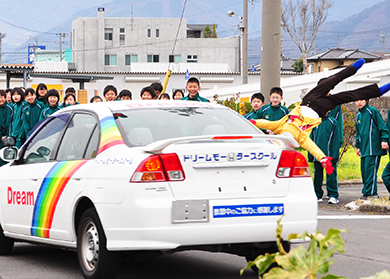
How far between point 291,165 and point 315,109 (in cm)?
528

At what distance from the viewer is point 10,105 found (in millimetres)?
15125

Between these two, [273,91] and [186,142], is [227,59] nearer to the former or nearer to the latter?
[273,91]

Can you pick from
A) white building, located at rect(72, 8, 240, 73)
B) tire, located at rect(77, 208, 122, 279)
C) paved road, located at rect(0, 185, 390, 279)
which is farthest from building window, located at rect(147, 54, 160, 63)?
tire, located at rect(77, 208, 122, 279)

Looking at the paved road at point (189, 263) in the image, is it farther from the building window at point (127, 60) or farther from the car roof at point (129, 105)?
the building window at point (127, 60)

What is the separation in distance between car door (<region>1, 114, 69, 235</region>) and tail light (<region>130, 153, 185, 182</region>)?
5.10ft

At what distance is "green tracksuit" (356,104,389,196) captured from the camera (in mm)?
12016

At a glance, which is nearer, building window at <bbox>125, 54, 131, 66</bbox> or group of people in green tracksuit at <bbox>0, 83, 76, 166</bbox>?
group of people in green tracksuit at <bbox>0, 83, 76, 166</bbox>

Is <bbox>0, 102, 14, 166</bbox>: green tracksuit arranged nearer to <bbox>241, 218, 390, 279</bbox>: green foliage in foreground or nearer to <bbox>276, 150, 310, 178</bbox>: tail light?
Result: <bbox>276, 150, 310, 178</bbox>: tail light

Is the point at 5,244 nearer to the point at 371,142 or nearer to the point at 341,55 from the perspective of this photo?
the point at 371,142

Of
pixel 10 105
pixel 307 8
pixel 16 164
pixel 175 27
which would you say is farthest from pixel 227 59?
pixel 16 164

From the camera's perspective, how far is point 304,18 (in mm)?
72625

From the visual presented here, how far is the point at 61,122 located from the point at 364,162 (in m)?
6.51

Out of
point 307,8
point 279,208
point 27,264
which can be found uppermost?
point 307,8

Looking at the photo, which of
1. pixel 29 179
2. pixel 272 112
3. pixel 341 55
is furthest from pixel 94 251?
pixel 341 55
